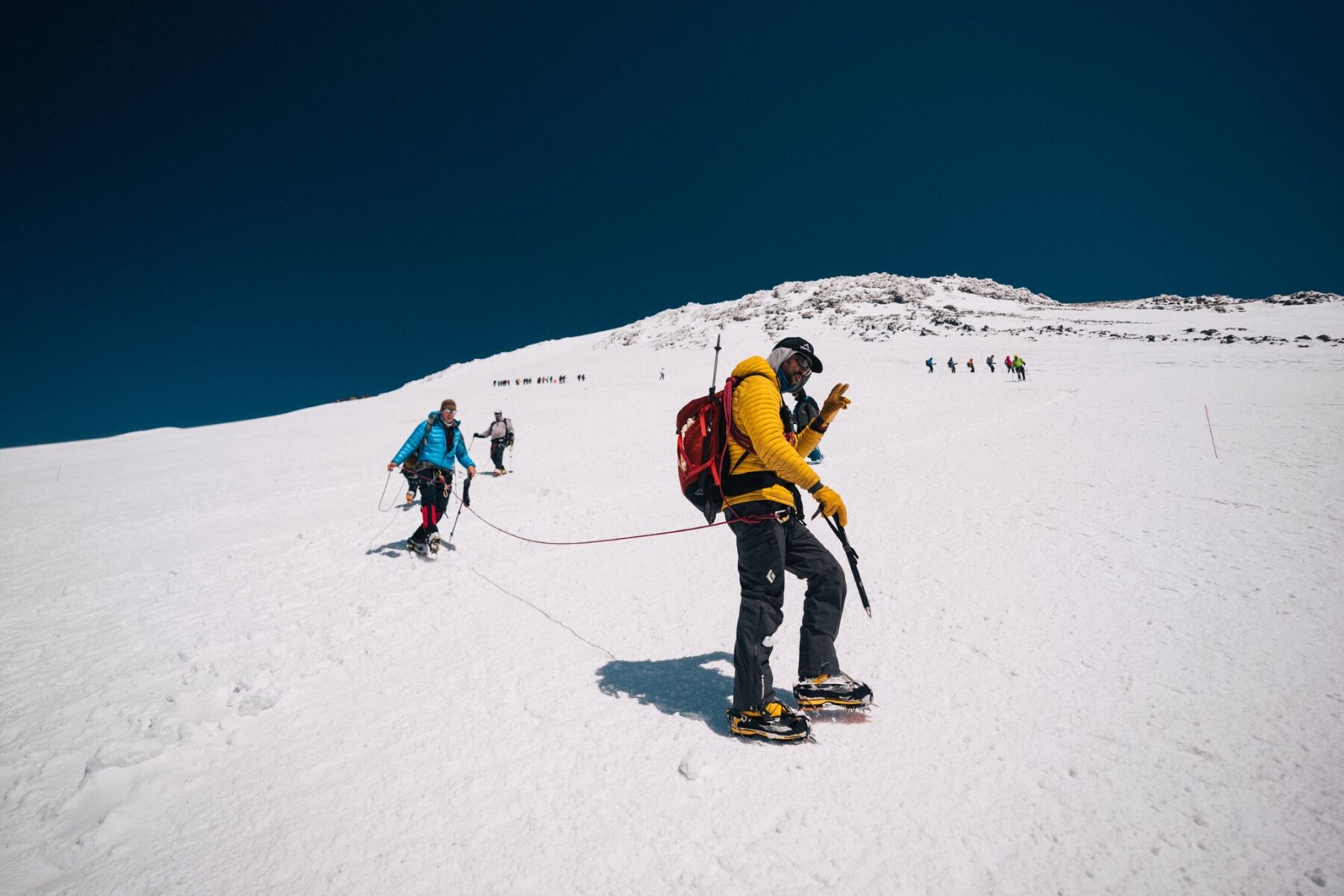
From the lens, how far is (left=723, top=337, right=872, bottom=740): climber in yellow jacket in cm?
329

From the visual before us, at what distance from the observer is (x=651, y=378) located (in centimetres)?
5212

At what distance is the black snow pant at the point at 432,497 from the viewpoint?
8.28 metres

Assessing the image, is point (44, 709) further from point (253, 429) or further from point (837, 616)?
point (253, 429)

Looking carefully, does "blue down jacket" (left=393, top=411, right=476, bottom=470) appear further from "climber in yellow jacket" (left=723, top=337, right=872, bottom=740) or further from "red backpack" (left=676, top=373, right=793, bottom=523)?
"climber in yellow jacket" (left=723, top=337, right=872, bottom=740)

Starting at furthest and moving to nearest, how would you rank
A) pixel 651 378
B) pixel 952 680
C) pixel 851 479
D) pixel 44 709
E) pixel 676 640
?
pixel 651 378 → pixel 851 479 → pixel 676 640 → pixel 44 709 → pixel 952 680

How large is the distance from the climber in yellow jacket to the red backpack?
0.03m

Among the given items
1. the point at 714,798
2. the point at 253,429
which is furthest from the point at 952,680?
the point at 253,429

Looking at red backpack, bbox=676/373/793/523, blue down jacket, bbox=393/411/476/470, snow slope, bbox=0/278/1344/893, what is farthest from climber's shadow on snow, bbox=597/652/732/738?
blue down jacket, bbox=393/411/476/470

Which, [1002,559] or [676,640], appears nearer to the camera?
[676,640]

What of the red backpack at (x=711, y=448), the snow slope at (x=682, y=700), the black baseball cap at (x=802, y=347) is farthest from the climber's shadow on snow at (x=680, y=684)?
the black baseball cap at (x=802, y=347)

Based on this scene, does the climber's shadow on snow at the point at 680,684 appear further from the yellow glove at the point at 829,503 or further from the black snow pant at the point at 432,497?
the black snow pant at the point at 432,497

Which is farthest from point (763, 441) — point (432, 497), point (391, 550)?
point (391, 550)

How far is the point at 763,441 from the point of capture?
10.7 ft

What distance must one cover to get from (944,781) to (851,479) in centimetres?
946
